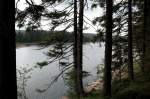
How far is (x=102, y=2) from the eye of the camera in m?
11.7

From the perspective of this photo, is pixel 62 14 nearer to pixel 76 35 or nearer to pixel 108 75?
pixel 76 35
